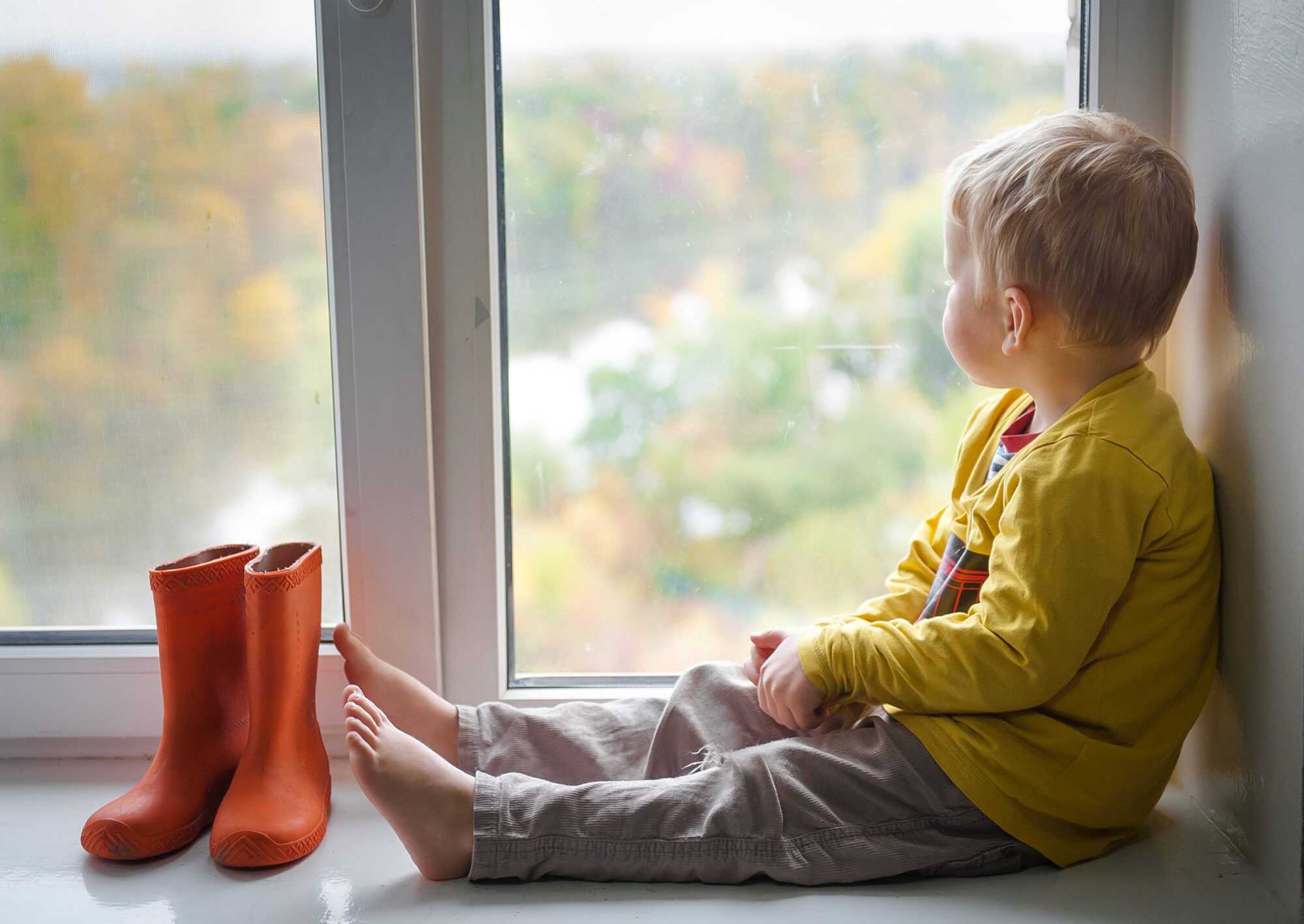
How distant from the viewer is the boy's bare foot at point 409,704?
936 mm

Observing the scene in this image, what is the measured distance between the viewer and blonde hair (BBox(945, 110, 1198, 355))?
2.50 ft

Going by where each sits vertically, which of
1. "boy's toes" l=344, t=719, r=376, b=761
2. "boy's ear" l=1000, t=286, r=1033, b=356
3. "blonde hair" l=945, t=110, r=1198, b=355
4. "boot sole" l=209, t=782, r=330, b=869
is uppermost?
"blonde hair" l=945, t=110, r=1198, b=355

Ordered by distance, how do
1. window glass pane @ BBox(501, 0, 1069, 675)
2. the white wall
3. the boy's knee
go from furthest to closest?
window glass pane @ BBox(501, 0, 1069, 675)
the boy's knee
the white wall

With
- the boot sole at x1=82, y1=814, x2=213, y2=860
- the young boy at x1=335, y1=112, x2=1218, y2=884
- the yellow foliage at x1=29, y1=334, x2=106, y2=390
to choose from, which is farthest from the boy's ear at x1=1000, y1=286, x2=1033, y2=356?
the yellow foliage at x1=29, y1=334, x2=106, y2=390

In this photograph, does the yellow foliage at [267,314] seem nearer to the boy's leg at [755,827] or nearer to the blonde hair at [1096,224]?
the boy's leg at [755,827]

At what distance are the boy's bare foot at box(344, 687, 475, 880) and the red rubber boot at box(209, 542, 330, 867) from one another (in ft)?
0.38

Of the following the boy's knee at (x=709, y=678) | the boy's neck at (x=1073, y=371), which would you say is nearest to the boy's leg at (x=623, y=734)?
the boy's knee at (x=709, y=678)

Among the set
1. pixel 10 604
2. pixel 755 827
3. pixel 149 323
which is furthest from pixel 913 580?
pixel 10 604

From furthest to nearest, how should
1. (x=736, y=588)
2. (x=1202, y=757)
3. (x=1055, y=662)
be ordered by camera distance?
(x=736, y=588)
(x=1202, y=757)
(x=1055, y=662)

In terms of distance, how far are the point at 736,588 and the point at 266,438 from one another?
1.95 feet

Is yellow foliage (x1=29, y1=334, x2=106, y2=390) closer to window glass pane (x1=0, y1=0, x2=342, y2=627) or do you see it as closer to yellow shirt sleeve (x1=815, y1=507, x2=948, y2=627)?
window glass pane (x1=0, y1=0, x2=342, y2=627)

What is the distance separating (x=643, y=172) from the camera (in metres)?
1.04

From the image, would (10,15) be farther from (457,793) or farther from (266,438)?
(457,793)

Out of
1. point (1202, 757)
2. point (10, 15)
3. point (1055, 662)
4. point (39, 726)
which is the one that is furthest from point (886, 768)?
point (10, 15)
